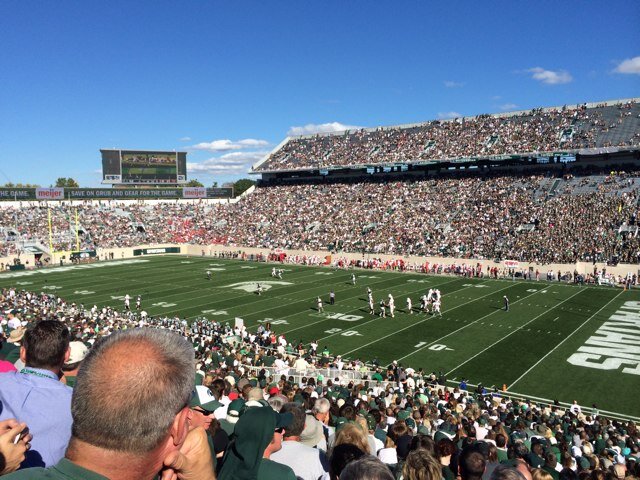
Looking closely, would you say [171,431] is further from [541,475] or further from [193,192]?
[193,192]

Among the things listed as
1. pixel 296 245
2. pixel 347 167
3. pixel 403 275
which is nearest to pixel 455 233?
pixel 403 275

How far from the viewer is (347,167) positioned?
212 feet

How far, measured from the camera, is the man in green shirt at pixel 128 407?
1.70 meters

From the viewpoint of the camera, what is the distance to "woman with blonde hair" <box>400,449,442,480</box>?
10.5 ft

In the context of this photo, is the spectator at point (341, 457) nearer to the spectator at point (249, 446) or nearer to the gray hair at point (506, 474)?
the spectator at point (249, 446)

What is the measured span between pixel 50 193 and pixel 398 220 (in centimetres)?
4406

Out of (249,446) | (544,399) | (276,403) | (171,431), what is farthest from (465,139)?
(171,431)

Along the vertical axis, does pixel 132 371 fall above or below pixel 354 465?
above

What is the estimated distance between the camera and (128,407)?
1.72 meters

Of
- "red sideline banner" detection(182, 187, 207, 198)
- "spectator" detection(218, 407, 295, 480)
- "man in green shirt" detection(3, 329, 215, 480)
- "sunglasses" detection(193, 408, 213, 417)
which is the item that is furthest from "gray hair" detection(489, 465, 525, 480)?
"red sideline banner" detection(182, 187, 207, 198)

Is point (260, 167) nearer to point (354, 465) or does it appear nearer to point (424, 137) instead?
point (424, 137)

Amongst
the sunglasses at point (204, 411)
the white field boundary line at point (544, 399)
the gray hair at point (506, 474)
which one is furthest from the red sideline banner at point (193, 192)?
the gray hair at point (506, 474)

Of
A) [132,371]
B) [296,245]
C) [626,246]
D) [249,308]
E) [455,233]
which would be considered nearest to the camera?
[132,371]

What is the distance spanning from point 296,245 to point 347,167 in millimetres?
14739
